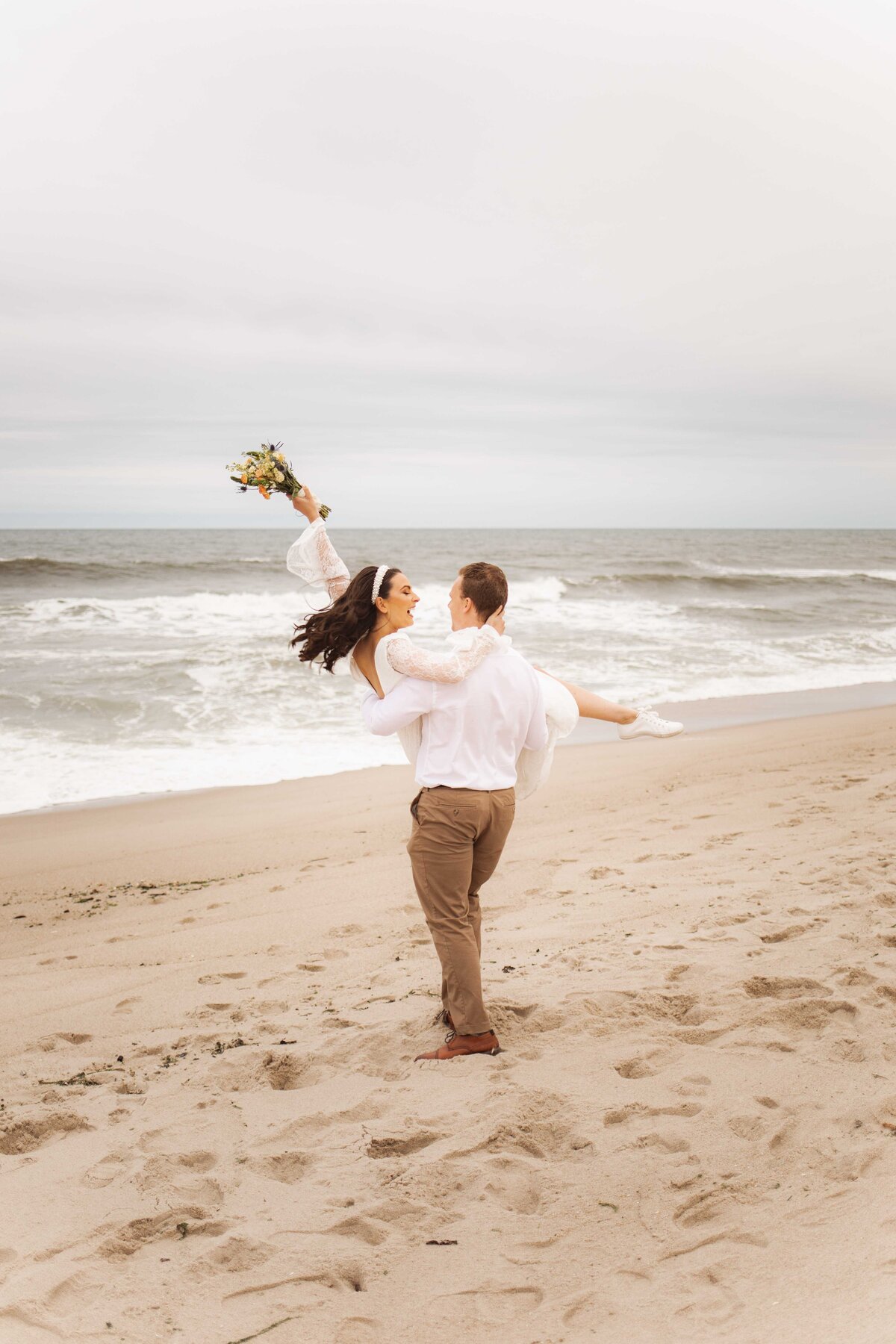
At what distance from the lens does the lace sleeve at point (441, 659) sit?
11.2 feet

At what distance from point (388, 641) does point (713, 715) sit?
970cm

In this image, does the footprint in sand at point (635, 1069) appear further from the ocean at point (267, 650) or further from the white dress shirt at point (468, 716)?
the ocean at point (267, 650)

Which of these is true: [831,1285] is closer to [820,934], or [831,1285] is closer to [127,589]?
[820,934]

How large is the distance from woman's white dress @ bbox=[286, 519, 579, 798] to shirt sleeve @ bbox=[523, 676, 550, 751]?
1.7 inches

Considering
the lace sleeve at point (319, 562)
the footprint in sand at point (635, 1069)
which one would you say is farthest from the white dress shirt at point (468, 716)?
the footprint in sand at point (635, 1069)

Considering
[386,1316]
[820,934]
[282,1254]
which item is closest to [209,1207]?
[282,1254]

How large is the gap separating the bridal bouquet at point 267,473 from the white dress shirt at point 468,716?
0.97 meters

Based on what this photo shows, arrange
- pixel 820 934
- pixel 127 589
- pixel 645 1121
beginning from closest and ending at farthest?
pixel 645 1121 → pixel 820 934 → pixel 127 589

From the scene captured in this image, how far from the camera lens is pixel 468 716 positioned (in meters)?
3.55

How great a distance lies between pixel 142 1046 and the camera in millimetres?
4027

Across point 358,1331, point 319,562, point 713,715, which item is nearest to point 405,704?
point 319,562

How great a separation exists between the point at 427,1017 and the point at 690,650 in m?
15.0

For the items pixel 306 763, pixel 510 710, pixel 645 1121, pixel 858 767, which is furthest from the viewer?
pixel 306 763

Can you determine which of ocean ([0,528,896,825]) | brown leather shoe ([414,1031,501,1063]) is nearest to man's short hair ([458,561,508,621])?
brown leather shoe ([414,1031,501,1063])
